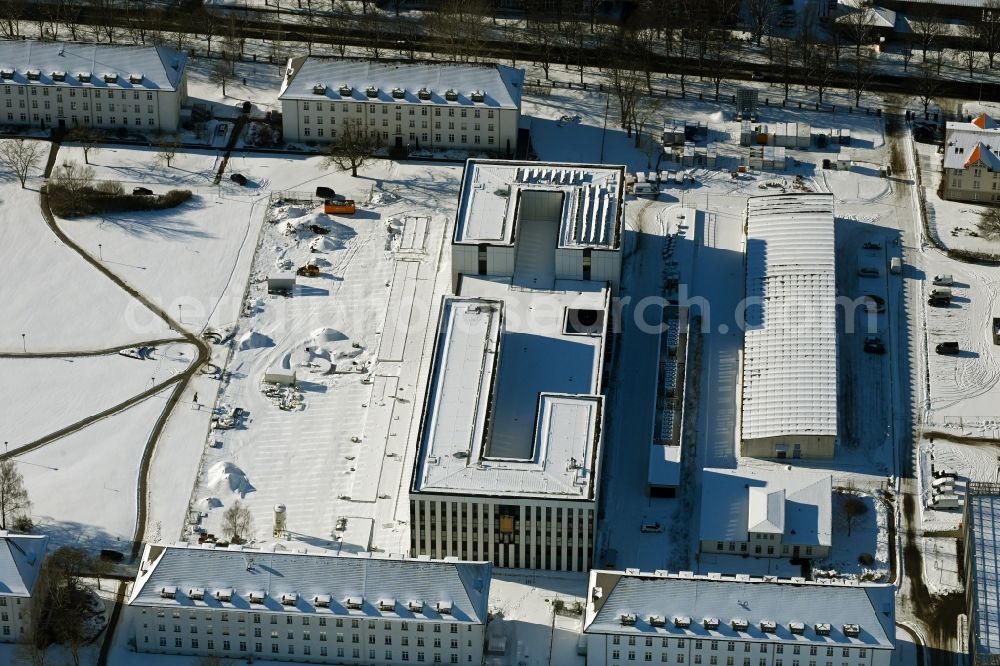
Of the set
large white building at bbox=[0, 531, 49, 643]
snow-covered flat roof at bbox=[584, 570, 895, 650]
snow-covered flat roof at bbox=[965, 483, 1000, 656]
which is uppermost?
snow-covered flat roof at bbox=[965, 483, 1000, 656]

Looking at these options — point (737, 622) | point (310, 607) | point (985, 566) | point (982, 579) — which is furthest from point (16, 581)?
point (985, 566)

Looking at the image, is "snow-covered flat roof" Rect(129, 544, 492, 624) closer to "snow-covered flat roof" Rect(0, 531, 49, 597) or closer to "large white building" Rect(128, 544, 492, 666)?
"large white building" Rect(128, 544, 492, 666)

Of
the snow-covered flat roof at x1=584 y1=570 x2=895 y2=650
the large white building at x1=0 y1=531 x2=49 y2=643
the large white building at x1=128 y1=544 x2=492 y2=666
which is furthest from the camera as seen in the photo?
Answer: the large white building at x1=0 y1=531 x2=49 y2=643

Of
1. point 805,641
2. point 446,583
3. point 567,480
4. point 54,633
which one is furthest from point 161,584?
point 805,641

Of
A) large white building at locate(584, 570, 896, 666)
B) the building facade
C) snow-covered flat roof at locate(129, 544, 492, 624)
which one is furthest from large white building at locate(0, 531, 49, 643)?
the building facade

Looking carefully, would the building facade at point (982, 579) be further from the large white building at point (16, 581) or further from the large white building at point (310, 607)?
the large white building at point (16, 581)

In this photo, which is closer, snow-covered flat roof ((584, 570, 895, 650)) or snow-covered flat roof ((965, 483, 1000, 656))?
snow-covered flat roof ((584, 570, 895, 650))

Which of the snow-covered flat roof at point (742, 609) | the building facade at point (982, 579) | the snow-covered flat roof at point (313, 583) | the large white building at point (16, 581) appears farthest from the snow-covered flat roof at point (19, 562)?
the building facade at point (982, 579)
